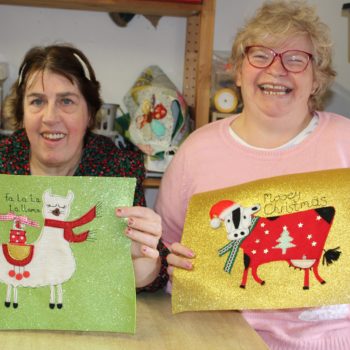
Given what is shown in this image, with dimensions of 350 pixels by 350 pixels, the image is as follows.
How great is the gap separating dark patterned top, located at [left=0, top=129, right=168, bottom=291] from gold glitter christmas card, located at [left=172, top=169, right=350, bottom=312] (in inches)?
8.8

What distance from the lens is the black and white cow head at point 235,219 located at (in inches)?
48.9

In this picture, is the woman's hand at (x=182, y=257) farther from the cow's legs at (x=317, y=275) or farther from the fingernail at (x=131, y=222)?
the cow's legs at (x=317, y=275)

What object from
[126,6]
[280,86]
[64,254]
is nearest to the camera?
[64,254]

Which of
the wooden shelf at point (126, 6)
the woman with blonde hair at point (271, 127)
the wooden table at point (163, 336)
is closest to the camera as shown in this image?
the wooden table at point (163, 336)

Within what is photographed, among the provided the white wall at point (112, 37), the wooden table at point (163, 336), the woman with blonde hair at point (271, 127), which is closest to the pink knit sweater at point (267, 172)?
the woman with blonde hair at point (271, 127)

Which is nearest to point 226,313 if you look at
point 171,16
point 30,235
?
point 30,235

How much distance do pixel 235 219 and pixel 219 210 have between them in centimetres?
4

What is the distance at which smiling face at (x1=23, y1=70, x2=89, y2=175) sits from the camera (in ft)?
4.66

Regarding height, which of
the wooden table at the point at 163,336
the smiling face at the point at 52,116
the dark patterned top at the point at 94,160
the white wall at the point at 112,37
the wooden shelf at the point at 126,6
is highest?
the wooden shelf at the point at 126,6

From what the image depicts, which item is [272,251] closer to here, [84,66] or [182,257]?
[182,257]

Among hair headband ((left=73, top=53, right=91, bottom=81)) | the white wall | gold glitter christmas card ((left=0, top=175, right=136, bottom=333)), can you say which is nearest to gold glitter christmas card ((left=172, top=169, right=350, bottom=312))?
gold glitter christmas card ((left=0, top=175, right=136, bottom=333))

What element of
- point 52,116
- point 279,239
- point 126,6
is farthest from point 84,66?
point 279,239

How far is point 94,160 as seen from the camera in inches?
61.0

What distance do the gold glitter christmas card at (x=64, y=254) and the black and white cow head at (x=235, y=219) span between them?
0.69ft
